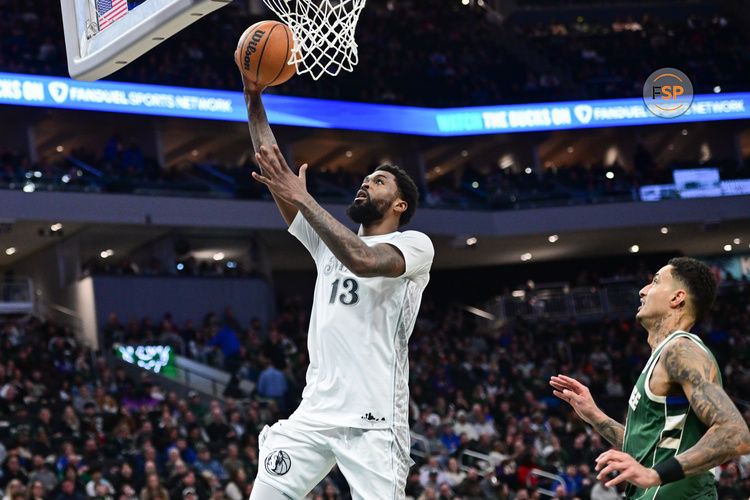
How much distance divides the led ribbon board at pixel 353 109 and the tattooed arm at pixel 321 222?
18.8 m

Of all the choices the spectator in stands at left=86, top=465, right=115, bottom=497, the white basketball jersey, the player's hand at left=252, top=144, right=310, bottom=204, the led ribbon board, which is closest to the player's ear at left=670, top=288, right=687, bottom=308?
the white basketball jersey

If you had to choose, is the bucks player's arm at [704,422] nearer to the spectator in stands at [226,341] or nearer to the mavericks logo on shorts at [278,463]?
the mavericks logo on shorts at [278,463]

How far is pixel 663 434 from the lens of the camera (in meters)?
3.74

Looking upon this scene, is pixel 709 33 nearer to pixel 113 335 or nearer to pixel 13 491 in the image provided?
pixel 113 335

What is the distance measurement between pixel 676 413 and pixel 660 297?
0.49 m

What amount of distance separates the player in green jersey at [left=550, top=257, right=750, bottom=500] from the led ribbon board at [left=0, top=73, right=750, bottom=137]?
19.5m

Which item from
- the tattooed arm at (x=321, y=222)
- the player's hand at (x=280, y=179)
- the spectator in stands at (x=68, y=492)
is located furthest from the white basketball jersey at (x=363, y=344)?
the spectator in stands at (x=68, y=492)

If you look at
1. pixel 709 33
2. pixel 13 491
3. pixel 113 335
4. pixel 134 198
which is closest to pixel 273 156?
pixel 13 491

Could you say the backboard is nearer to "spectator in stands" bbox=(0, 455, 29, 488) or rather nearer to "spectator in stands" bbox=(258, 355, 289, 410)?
"spectator in stands" bbox=(0, 455, 29, 488)

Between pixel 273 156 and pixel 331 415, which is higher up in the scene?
pixel 273 156

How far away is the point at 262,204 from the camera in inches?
927

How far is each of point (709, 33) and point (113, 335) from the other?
70.3ft

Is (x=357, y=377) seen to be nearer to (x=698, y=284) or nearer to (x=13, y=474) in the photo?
(x=698, y=284)

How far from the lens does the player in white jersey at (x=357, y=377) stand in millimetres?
4246
